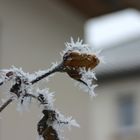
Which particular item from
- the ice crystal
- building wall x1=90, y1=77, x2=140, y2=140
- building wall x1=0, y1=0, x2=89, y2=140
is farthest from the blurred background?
building wall x1=90, y1=77, x2=140, y2=140

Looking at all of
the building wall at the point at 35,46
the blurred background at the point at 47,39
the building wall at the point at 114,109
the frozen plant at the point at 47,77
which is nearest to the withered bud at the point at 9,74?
the frozen plant at the point at 47,77

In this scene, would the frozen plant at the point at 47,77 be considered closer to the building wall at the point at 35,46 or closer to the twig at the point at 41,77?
the twig at the point at 41,77

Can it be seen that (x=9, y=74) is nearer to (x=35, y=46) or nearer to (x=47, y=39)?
(x=35, y=46)

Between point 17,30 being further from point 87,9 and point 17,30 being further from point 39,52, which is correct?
point 87,9

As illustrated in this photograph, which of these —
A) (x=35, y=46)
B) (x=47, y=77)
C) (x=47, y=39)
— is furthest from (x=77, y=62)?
(x=47, y=39)

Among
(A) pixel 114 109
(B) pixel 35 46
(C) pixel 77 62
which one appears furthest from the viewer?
(A) pixel 114 109

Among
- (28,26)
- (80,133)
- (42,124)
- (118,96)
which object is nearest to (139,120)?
(118,96)

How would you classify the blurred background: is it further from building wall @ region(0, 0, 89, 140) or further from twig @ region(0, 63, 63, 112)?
twig @ region(0, 63, 63, 112)
